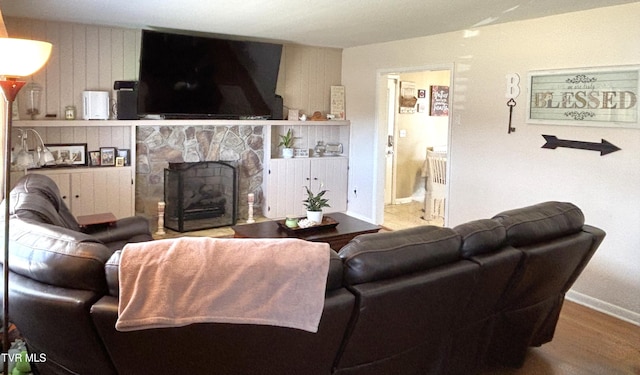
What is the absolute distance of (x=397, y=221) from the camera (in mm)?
7020

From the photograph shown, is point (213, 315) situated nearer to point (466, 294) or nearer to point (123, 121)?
point (466, 294)

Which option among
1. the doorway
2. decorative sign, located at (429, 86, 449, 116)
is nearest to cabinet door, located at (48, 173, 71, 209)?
the doorway

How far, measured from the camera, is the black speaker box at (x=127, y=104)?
554 cm

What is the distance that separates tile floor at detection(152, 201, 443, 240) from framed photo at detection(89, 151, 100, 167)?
0.96 metres

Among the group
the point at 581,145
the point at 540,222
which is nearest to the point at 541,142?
the point at 581,145

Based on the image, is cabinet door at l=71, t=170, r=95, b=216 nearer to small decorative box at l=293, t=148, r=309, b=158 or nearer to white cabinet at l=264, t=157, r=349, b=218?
white cabinet at l=264, t=157, r=349, b=218

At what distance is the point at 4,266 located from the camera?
6.84 ft

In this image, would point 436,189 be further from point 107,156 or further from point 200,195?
point 107,156

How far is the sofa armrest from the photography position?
390 cm

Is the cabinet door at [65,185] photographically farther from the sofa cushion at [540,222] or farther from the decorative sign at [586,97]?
the decorative sign at [586,97]

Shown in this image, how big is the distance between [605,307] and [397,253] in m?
2.81

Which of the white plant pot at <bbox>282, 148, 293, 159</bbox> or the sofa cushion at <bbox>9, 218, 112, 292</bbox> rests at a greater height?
the white plant pot at <bbox>282, 148, 293, 159</bbox>

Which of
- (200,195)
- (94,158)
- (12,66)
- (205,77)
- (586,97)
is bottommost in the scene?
(200,195)

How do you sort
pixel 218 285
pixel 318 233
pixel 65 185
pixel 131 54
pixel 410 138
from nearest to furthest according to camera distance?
pixel 218 285 → pixel 318 233 → pixel 65 185 → pixel 131 54 → pixel 410 138
